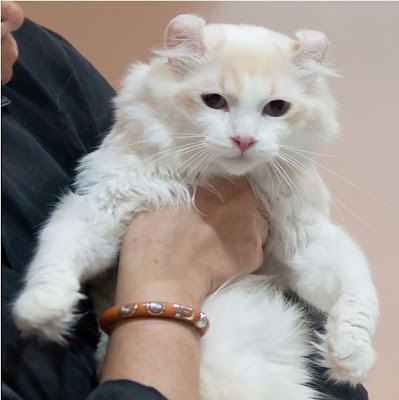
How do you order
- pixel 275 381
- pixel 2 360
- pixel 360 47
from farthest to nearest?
1. pixel 360 47
2. pixel 275 381
3. pixel 2 360

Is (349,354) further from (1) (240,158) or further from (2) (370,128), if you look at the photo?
(2) (370,128)

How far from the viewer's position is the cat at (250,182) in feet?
2.88

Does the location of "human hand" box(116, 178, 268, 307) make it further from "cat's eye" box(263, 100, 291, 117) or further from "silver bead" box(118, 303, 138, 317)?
"cat's eye" box(263, 100, 291, 117)

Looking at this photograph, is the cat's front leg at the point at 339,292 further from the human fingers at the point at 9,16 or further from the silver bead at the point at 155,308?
the human fingers at the point at 9,16

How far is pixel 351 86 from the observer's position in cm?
174

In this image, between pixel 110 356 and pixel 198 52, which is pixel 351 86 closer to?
pixel 198 52

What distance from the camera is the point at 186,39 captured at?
3.09 feet

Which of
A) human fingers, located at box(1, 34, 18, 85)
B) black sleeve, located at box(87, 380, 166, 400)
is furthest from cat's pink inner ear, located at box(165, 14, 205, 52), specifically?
black sleeve, located at box(87, 380, 166, 400)

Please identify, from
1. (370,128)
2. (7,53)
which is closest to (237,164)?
(7,53)

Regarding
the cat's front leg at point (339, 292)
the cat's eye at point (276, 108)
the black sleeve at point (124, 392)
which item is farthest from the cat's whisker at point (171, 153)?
the black sleeve at point (124, 392)

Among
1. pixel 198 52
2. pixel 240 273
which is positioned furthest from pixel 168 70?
pixel 240 273

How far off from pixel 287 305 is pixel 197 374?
27 cm

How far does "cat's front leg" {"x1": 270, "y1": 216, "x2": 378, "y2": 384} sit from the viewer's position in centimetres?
87

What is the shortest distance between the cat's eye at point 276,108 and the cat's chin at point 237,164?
0.08 m
